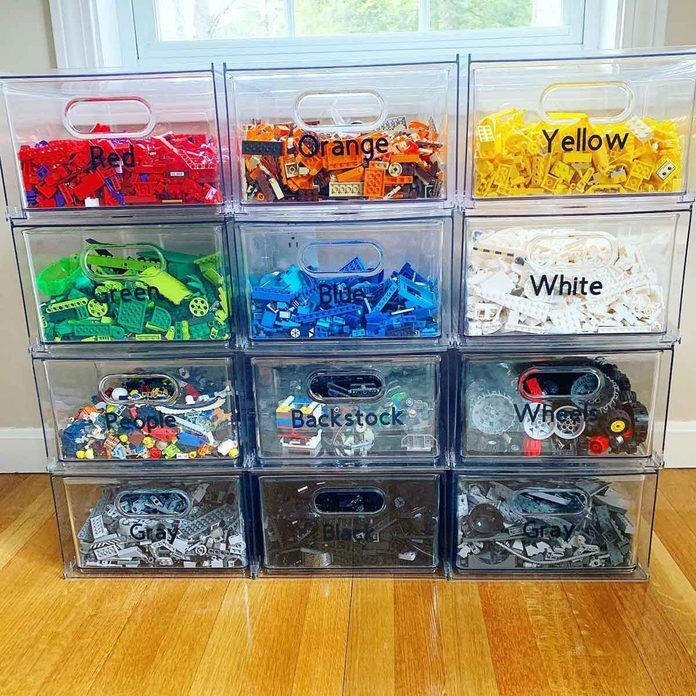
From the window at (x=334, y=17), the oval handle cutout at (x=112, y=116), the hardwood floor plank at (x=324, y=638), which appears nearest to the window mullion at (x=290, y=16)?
the window at (x=334, y=17)

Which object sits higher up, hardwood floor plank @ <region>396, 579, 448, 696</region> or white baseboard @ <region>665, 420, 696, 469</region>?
white baseboard @ <region>665, 420, 696, 469</region>

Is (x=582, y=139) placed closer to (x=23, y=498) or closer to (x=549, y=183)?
(x=549, y=183)

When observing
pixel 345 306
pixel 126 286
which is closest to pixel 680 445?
pixel 345 306

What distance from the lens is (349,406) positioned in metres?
1.08

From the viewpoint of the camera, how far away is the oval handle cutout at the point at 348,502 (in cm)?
112

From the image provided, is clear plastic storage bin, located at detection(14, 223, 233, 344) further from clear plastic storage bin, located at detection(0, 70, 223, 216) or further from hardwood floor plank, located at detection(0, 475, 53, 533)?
hardwood floor plank, located at detection(0, 475, 53, 533)

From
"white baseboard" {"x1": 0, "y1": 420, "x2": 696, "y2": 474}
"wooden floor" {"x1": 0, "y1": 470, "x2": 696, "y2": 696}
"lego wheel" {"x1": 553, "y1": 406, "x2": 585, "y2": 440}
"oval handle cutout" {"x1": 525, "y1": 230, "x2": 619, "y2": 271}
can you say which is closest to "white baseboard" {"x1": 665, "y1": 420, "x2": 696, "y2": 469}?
"white baseboard" {"x1": 0, "y1": 420, "x2": 696, "y2": 474}

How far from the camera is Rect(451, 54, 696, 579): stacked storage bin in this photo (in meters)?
0.96

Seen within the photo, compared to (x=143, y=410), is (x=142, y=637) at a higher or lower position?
lower

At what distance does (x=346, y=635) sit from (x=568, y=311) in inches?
24.2

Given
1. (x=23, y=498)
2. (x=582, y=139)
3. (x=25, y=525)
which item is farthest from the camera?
(x=23, y=498)

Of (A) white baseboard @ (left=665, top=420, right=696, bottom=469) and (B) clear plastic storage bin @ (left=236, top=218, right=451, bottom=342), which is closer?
(B) clear plastic storage bin @ (left=236, top=218, right=451, bottom=342)

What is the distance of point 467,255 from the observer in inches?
39.7

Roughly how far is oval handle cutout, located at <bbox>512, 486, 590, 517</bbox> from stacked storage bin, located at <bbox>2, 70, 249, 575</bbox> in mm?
509
